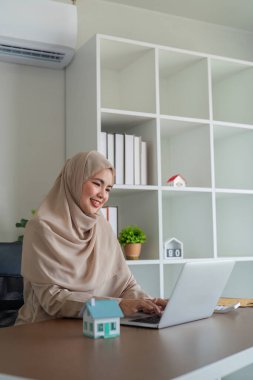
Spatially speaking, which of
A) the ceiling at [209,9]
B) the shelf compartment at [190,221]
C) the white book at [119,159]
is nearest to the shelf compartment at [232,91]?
the ceiling at [209,9]

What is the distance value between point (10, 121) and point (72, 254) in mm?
1281

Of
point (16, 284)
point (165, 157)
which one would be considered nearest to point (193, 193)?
point (165, 157)

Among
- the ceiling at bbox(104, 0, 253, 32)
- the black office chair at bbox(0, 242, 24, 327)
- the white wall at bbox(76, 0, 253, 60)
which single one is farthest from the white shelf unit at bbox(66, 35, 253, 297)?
the black office chair at bbox(0, 242, 24, 327)

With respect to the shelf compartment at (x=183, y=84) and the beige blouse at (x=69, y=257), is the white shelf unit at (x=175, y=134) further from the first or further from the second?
the beige blouse at (x=69, y=257)

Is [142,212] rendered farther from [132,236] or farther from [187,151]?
[187,151]

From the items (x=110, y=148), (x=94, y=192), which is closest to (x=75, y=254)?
(x=94, y=192)

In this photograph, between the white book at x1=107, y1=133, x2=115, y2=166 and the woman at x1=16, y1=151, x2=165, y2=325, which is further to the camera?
the white book at x1=107, y1=133, x2=115, y2=166

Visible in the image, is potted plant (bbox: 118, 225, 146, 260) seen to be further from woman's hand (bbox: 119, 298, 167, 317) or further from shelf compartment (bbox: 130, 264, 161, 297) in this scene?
woman's hand (bbox: 119, 298, 167, 317)

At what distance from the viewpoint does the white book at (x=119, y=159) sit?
2.81m

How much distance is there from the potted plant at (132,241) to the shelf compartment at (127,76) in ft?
2.21

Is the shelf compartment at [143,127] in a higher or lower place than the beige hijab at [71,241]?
higher

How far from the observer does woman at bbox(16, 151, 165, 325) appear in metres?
1.76

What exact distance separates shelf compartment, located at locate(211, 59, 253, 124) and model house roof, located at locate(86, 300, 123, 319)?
215cm

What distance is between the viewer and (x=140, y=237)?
280cm
